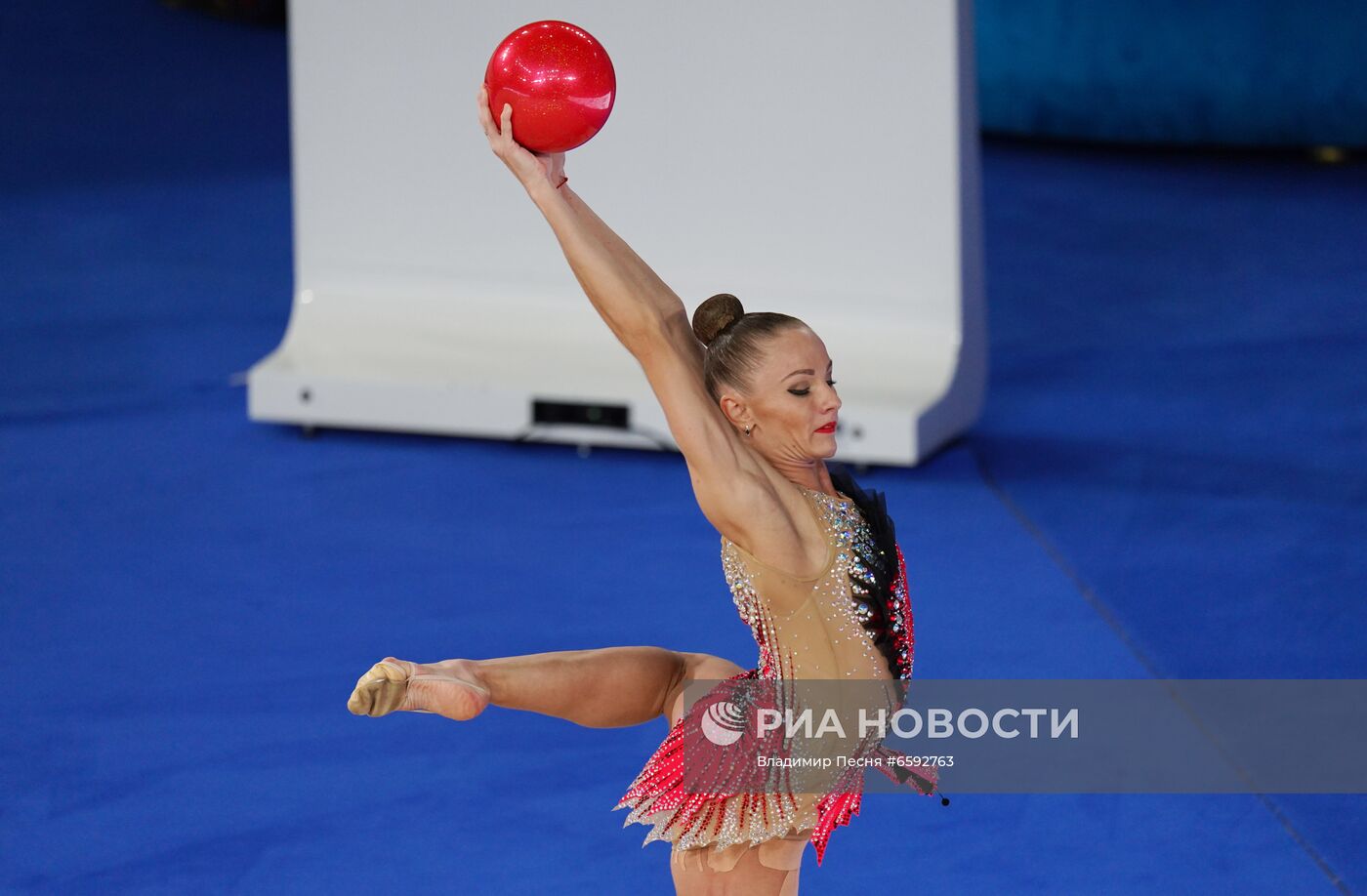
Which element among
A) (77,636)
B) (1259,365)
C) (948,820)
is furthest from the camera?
(1259,365)

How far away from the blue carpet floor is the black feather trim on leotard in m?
1.00

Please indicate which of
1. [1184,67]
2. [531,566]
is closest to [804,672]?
[531,566]

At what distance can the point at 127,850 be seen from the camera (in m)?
3.53

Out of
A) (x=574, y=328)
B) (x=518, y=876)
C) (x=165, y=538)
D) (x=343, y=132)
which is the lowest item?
(x=518, y=876)

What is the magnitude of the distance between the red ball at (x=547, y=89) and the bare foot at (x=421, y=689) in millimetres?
732

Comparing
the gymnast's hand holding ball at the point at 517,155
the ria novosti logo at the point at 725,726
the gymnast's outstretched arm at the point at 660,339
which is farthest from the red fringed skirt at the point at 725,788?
the gymnast's hand holding ball at the point at 517,155

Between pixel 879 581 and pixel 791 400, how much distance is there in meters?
0.28

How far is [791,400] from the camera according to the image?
2518 mm

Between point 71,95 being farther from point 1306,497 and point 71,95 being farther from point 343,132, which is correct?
point 1306,497

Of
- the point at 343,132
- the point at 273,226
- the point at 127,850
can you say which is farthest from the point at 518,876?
the point at 273,226

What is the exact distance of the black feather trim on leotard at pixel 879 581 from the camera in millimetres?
2559

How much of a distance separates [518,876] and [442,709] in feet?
3.66

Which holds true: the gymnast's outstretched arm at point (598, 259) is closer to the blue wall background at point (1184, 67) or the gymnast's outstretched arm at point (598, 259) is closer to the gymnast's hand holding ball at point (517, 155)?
the gymnast's hand holding ball at point (517, 155)

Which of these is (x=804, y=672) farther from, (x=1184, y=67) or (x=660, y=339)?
(x=1184, y=67)
